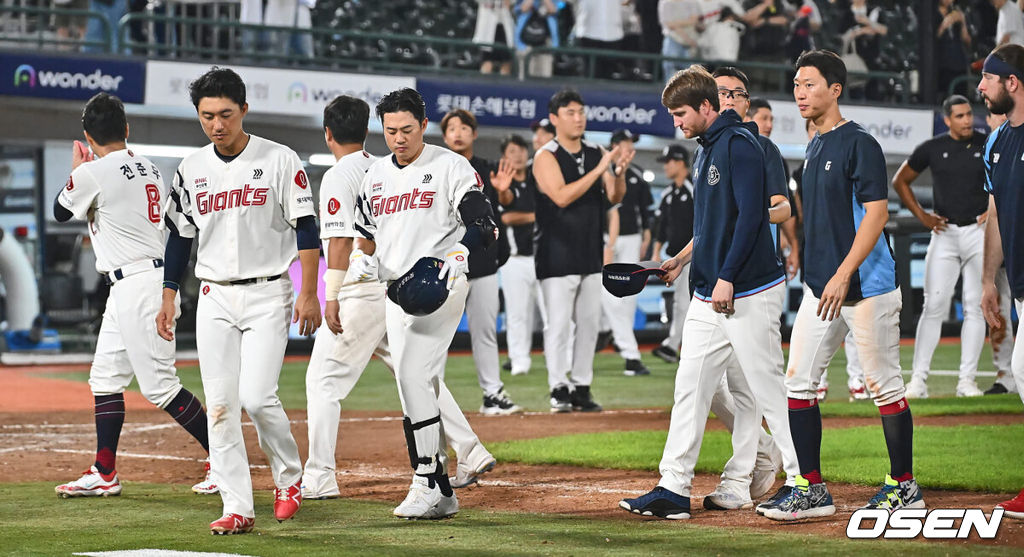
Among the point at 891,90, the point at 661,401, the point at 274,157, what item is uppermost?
the point at 891,90

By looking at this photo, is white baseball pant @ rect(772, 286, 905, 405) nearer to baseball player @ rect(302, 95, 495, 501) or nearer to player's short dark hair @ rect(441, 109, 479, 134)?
baseball player @ rect(302, 95, 495, 501)

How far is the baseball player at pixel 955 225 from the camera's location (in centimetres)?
1028

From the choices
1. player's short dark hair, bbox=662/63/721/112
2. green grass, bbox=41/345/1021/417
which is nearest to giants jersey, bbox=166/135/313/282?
player's short dark hair, bbox=662/63/721/112

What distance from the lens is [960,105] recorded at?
33.4 feet

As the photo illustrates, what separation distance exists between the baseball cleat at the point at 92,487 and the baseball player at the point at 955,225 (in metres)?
6.63

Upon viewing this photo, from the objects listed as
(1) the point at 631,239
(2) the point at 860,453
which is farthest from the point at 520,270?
(2) the point at 860,453

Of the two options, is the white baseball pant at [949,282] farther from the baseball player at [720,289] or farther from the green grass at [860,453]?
the baseball player at [720,289]

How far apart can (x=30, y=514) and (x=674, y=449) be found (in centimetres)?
315

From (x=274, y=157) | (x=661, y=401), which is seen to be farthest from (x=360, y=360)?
(x=661, y=401)

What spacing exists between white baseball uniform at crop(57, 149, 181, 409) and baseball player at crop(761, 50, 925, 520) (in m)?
3.34

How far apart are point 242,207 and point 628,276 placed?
1920 mm

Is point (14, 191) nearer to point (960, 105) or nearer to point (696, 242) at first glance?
point (960, 105)

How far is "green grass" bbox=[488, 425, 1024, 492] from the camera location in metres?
6.83

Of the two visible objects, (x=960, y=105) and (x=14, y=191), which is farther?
(x=14, y=191)
